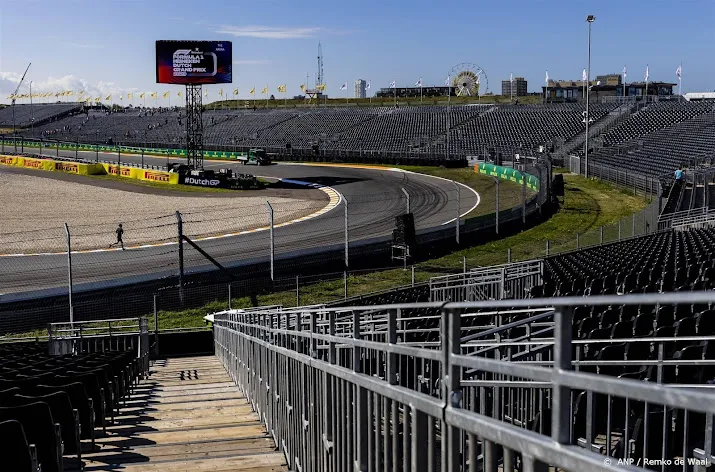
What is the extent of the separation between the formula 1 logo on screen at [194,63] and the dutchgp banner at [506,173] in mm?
22126

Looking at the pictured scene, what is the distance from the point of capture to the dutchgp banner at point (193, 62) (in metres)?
68.0

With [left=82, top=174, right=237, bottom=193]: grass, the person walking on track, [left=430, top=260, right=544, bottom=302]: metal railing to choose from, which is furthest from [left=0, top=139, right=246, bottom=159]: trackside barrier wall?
[left=430, top=260, right=544, bottom=302]: metal railing

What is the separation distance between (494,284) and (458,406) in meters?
14.9

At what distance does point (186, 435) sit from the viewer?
862cm

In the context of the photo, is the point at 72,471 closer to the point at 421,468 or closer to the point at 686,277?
the point at 421,468

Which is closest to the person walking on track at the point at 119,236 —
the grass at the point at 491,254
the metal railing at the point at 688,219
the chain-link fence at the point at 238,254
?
the chain-link fence at the point at 238,254

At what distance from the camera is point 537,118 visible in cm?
8462

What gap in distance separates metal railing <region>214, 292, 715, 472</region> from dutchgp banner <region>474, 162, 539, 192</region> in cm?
4078

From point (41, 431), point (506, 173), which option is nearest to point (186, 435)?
point (41, 431)

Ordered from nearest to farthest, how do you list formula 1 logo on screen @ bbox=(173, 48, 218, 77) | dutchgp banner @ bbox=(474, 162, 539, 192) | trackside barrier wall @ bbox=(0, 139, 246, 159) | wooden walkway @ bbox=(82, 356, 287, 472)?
wooden walkway @ bbox=(82, 356, 287, 472)
dutchgp banner @ bbox=(474, 162, 539, 192)
formula 1 logo on screen @ bbox=(173, 48, 218, 77)
trackside barrier wall @ bbox=(0, 139, 246, 159)

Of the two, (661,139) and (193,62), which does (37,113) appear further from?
(661,139)

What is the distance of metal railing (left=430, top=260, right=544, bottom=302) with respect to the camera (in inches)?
698

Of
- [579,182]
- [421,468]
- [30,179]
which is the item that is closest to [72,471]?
[421,468]

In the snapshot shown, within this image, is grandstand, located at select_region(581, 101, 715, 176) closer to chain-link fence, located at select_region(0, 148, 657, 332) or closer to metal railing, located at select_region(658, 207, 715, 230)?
chain-link fence, located at select_region(0, 148, 657, 332)
